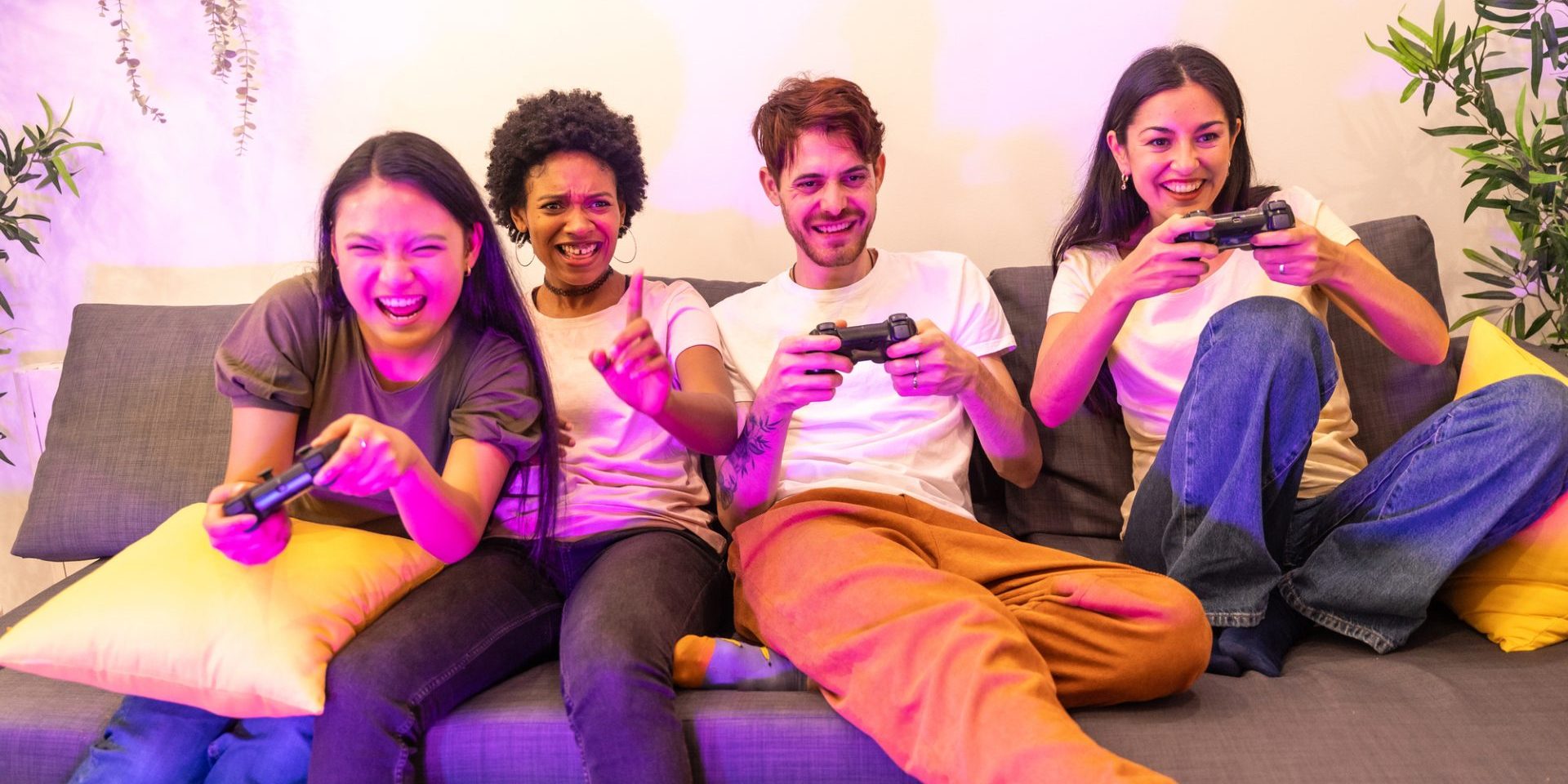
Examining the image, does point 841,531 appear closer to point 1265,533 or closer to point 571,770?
point 571,770

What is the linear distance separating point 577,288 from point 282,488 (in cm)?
63

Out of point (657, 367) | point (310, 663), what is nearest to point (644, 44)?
point (657, 367)

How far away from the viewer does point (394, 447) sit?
126cm

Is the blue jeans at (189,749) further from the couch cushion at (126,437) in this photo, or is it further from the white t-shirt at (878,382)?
the white t-shirt at (878,382)

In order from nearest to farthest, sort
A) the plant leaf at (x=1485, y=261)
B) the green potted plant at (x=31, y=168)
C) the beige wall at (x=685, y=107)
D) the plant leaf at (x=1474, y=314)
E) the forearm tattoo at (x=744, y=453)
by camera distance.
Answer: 1. the forearm tattoo at (x=744, y=453)
2. the plant leaf at (x=1474, y=314)
3. the plant leaf at (x=1485, y=261)
4. the beige wall at (x=685, y=107)
5. the green potted plant at (x=31, y=168)

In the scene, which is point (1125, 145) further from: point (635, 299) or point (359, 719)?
point (359, 719)

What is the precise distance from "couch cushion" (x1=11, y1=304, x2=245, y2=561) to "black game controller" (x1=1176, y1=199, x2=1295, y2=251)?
1576 millimetres

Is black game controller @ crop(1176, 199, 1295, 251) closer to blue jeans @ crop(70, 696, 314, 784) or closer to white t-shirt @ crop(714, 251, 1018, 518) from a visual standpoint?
white t-shirt @ crop(714, 251, 1018, 518)

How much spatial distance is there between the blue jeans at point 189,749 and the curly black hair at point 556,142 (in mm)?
898

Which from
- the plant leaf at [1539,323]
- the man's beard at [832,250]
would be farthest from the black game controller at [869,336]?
the plant leaf at [1539,323]

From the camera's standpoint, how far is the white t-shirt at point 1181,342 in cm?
169

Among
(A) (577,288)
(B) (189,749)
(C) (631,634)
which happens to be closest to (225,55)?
(A) (577,288)

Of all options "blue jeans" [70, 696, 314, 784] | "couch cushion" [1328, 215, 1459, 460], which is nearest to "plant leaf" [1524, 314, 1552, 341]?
"couch cushion" [1328, 215, 1459, 460]

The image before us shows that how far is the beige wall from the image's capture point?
85.4 inches
